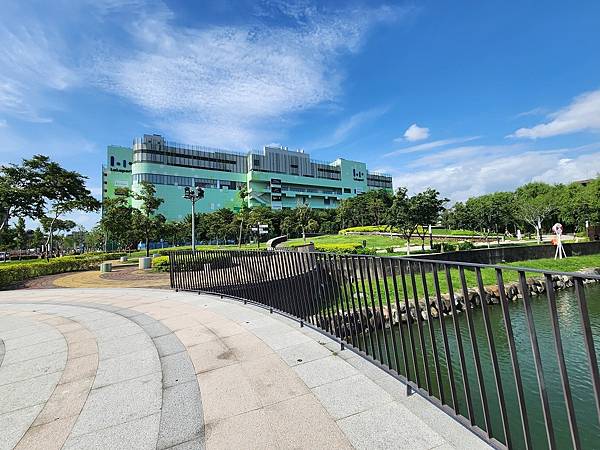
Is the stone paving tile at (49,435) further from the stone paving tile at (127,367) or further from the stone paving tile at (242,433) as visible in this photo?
the stone paving tile at (242,433)

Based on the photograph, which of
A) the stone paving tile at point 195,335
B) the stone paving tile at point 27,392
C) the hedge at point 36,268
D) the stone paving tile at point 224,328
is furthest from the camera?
the hedge at point 36,268

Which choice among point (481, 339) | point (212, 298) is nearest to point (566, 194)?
point (481, 339)

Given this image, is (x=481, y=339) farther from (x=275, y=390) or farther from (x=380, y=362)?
(x=275, y=390)

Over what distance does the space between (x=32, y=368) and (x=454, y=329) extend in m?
5.03

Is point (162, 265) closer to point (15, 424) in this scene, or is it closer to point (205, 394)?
point (15, 424)

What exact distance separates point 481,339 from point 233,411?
829 centimetres

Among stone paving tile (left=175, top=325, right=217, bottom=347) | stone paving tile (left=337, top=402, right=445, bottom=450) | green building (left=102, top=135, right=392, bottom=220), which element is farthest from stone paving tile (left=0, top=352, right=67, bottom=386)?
green building (left=102, top=135, right=392, bottom=220)

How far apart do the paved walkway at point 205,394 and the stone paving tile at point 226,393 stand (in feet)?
0.04

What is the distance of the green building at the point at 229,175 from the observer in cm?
6894

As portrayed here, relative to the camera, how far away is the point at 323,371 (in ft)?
11.0

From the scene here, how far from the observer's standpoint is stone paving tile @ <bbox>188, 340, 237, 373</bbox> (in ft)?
11.9

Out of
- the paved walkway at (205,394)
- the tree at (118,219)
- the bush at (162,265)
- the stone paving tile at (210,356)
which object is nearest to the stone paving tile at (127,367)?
the paved walkway at (205,394)

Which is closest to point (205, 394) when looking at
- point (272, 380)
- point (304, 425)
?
point (272, 380)

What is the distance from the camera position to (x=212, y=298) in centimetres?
781
